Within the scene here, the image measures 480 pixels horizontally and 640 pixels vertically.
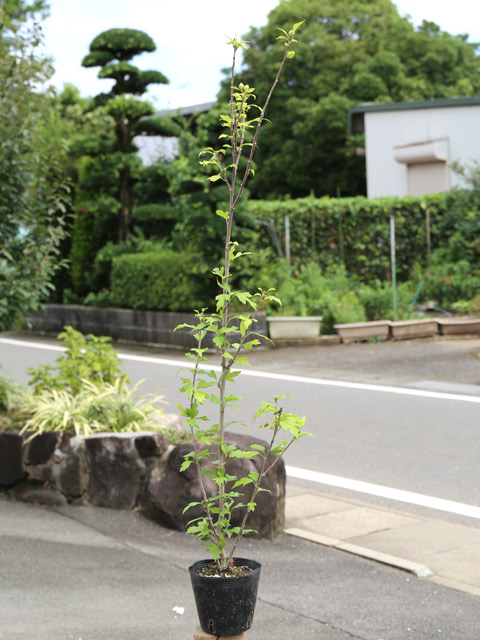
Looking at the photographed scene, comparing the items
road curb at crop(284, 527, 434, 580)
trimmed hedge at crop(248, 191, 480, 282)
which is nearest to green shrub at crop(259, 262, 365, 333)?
trimmed hedge at crop(248, 191, 480, 282)

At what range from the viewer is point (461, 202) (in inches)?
876

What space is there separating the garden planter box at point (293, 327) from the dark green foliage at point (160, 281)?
4.89 feet

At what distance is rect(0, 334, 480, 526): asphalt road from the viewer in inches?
309

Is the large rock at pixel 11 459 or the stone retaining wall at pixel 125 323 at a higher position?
the stone retaining wall at pixel 125 323

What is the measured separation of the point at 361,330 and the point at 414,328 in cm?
119

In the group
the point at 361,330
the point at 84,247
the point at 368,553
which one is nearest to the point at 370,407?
the point at 368,553

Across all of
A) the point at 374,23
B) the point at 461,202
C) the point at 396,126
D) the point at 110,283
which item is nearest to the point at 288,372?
the point at 110,283

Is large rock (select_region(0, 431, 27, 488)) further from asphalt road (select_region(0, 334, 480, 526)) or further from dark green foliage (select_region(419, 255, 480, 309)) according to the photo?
dark green foliage (select_region(419, 255, 480, 309))

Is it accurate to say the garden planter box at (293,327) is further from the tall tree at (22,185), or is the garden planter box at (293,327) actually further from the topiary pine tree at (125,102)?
the tall tree at (22,185)

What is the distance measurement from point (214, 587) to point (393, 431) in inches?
261

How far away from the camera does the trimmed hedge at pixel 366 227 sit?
20.7 metres

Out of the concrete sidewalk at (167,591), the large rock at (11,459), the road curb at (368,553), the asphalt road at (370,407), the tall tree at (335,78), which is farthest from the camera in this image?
the tall tree at (335,78)

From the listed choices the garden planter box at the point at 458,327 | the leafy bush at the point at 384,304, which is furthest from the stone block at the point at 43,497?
the leafy bush at the point at 384,304

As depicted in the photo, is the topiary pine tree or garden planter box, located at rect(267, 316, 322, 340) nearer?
garden planter box, located at rect(267, 316, 322, 340)
